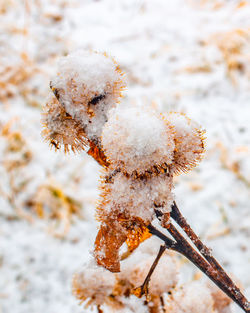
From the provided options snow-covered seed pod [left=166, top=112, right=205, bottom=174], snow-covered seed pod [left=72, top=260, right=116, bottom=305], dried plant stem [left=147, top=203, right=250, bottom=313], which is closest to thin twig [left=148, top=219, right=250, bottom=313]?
dried plant stem [left=147, top=203, right=250, bottom=313]

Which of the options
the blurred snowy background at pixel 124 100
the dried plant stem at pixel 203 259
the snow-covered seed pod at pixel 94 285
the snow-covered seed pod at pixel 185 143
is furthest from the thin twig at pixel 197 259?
the blurred snowy background at pixel 124 100

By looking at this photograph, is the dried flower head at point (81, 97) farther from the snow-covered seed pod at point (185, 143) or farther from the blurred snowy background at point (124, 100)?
the blurred snowy background at point (124, 100)

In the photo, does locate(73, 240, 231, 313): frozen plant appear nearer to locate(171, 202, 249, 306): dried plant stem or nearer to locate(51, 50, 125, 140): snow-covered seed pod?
locate(171, 202, 249, 306): dried plant stem

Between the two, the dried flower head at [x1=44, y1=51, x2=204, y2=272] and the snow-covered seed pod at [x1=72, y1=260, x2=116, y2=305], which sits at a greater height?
the dried flower head at [x1=44, y1=51, x2=204, y2=272]

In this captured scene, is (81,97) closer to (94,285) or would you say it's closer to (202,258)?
(202,258)

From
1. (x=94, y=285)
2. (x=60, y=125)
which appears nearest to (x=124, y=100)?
(x=94, y=285)

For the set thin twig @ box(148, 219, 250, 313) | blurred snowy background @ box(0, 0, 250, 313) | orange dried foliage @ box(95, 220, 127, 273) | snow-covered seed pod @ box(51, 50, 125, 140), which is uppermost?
blurred snowy background @ box(0, 0, 250, 313)

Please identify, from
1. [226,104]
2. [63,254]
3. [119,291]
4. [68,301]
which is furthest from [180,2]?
[119,291]
